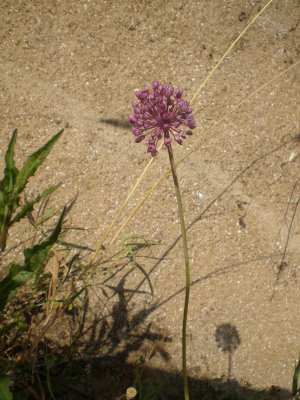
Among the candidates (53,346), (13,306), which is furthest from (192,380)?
(13,306)

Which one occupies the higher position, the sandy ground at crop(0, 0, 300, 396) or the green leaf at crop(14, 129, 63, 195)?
the sandy ground at crop(0, 0, 300, 396)

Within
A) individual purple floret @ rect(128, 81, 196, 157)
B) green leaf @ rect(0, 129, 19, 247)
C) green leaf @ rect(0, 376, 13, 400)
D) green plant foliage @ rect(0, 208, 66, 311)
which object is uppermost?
individual purple floret @ rect(128, 81, 196, 157)

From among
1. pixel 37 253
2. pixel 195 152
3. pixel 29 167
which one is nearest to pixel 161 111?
pixel 29 167

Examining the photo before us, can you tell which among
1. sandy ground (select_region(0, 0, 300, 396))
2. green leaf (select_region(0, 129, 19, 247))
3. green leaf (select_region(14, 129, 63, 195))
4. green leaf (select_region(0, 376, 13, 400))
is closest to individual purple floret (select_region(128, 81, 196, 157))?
green leaf (select_region(14, 129, 63, 195))

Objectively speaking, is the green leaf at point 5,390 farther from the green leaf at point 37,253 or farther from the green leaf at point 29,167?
the green leaf at point 29,167

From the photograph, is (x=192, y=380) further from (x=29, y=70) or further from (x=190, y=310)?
(x=29, y=70)

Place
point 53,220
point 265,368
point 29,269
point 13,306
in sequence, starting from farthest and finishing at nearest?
point 265,368 < point 53,220 < point 13,306 < point 29,269

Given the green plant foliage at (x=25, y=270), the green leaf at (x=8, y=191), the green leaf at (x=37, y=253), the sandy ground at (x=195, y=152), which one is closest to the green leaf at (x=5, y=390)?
the green plant foliage at (x=25, y=270)

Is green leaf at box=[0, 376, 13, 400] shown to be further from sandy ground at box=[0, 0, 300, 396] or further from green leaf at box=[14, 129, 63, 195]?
sandy ground at box=[0, 0, 300, 396]

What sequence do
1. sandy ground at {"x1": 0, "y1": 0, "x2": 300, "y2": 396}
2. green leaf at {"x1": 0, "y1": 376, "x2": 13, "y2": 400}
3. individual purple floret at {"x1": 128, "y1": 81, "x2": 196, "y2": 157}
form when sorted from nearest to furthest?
green leaf at {"x1": 0, "y1": 376, "x2": 13, "y2": 400} → individual purple floret at {"x1": 128, "y1": 81, "x2": 196, "y2": 157} → sandy ground at {"x1": 0, "y1": 0, "x2": 300, "y2": 396}
